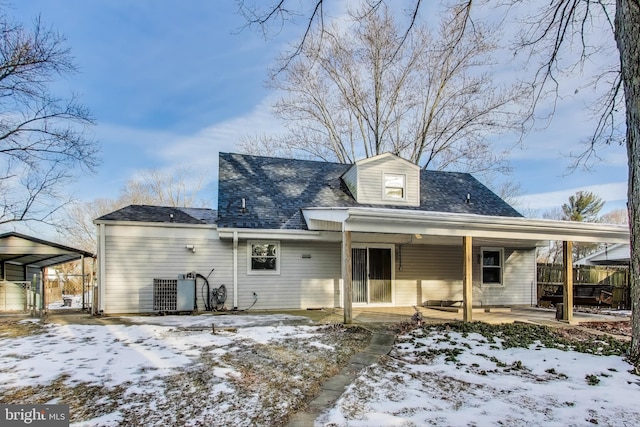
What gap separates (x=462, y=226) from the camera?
8.71 meters

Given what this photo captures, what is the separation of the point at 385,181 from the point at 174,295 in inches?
289

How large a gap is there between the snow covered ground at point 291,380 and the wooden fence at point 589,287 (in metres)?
8.71

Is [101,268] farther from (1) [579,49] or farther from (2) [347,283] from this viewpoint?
(1) [579,49]

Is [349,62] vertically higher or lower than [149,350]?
higher

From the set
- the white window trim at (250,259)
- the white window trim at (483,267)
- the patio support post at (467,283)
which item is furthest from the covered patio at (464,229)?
the white window trim at (483,267)

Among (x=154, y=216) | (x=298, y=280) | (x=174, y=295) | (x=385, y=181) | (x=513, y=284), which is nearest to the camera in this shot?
(x=174, y=295)

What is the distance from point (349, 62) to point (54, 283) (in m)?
20.3

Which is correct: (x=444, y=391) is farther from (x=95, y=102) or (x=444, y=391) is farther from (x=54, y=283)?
(x=54, y=283)

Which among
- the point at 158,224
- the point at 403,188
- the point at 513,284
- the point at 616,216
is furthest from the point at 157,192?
the point at 616,216

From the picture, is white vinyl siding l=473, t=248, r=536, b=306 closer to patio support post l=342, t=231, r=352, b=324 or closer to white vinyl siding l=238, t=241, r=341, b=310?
white vinyl siding l=238, t=241, r=341, b=310

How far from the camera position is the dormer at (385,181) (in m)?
12.7

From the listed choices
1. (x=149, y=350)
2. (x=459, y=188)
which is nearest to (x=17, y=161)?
(x=149, y=350)

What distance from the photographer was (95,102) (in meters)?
12.9

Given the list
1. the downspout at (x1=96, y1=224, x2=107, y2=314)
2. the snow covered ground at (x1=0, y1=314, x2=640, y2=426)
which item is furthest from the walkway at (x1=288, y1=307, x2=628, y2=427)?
the downspout at (x1=96, y1=224, x2=107, y2=314)
